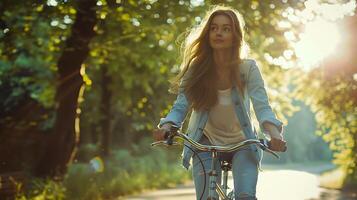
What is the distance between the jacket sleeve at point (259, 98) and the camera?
4062 mm

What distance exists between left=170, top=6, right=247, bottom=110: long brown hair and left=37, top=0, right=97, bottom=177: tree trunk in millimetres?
9445

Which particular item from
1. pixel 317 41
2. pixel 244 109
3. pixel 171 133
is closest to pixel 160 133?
pixel 171 133

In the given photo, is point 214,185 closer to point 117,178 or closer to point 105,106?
point 117,178

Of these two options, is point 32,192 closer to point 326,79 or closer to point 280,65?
point 280,65

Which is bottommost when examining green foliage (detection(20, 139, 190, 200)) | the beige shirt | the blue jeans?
green foliage (detection(20, 139, 190, 200))

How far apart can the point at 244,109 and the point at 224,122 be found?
6.6 inches

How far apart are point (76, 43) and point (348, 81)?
32.3 ft

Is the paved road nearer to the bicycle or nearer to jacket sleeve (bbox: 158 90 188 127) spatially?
jacket sleeve (bbox: 158 90 188 127)

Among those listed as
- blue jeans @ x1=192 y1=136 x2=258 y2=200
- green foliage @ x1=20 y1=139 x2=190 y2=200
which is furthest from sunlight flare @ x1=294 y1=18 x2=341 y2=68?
blue jeans @ x1=192 y1=136 x2=258 y2=200

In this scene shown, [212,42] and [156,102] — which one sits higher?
[212,42]

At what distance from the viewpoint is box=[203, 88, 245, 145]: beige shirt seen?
4.35m

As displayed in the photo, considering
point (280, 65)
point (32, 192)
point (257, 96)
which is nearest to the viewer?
point (257, 96)

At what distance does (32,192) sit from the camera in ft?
40.9

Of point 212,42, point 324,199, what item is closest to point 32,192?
point 324,199
